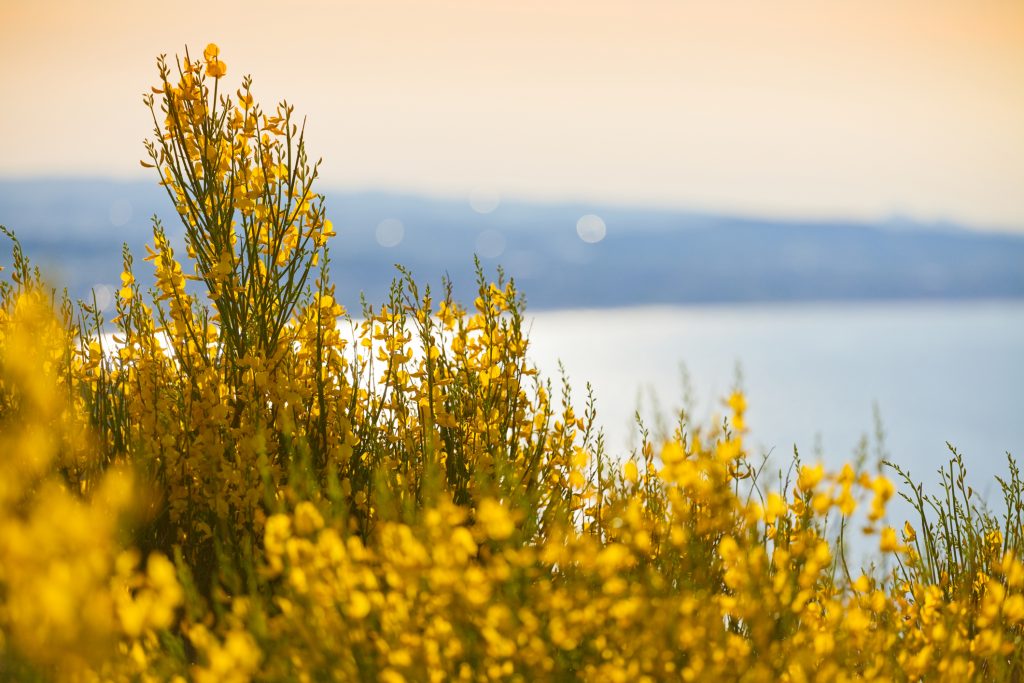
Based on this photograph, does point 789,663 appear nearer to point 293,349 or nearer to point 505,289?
point 505,289

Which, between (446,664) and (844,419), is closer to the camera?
(446,664)

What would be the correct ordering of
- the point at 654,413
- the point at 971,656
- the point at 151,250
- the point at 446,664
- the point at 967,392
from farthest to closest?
the point at 967,392
the point at 151,250
the point at 654,413
the point at 971,656
the point at 446,664

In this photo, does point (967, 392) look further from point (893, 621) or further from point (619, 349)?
point (893, 621)

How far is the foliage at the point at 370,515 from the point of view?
1.55m

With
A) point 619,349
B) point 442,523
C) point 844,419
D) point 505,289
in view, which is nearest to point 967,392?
point 844,419

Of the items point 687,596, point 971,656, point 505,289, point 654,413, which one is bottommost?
point 971,656

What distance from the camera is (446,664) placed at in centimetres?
162

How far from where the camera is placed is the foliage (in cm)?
155

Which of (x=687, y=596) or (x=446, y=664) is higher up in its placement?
(x=687, y=596)

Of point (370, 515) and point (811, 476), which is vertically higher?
point (811, 476)

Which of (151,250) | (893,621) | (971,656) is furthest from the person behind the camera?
(151,250)

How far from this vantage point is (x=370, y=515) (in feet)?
8.73

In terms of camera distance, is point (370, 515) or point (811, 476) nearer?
point (811, 476)

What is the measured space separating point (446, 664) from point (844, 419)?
40.7 feet
